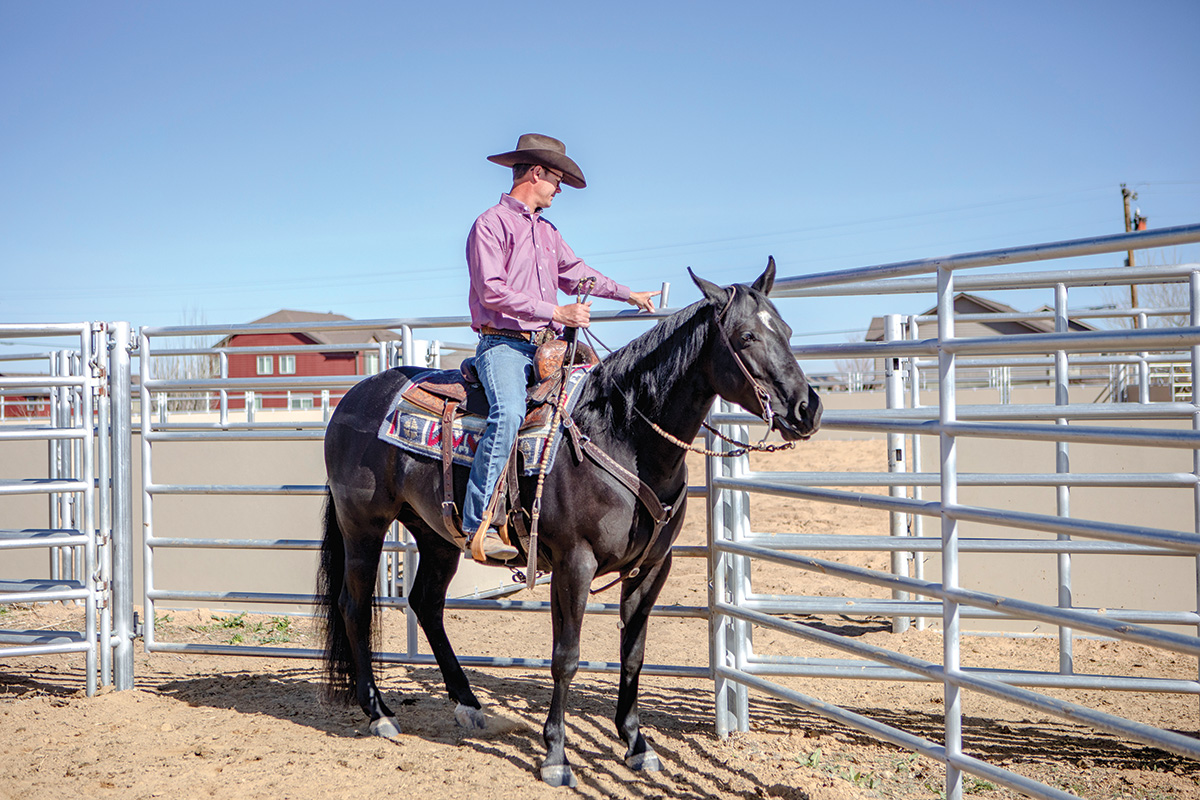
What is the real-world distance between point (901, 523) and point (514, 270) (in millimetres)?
3999

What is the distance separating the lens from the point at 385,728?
13.3ft

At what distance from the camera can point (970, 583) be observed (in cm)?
733

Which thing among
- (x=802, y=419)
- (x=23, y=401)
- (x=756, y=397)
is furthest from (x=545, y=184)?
(x=23, y=401)

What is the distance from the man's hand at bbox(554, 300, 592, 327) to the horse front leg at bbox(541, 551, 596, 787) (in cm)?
92

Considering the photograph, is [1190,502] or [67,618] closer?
[1190,502]

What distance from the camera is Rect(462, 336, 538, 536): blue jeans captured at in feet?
11.5

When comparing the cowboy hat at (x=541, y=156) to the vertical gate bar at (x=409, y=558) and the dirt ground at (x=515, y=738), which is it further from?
the dirt ground at (x=515, y=738)

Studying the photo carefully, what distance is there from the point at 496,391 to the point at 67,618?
551cm

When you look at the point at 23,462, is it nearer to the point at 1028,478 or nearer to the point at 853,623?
the point at 853,623

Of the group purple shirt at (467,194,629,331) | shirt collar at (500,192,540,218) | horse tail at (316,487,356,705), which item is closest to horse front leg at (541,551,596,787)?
purple shirt at (467,194,629,331)

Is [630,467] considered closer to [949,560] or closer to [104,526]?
[949,560]

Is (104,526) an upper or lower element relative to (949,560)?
lower

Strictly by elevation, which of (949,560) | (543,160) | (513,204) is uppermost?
(543,160)

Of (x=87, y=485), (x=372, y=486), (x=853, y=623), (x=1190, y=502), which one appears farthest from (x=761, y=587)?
(x=87, y=485)
